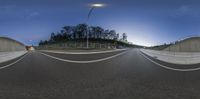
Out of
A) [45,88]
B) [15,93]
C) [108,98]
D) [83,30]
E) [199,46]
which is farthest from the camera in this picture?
[199,46]

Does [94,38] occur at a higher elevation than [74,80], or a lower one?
higher

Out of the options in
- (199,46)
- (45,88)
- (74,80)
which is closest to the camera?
(45,88)

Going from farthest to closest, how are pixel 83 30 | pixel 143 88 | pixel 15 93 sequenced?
pixel 83 30 → pixel 143 88 → pixel 15 93

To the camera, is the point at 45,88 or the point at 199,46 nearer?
the point at 45,88

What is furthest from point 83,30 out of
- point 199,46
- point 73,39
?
point 199,46

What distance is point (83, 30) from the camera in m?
9.04

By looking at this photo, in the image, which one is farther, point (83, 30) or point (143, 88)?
point (83, 30)

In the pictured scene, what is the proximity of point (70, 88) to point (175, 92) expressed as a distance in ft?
7.64

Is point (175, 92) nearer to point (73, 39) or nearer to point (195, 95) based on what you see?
point (195, 95)

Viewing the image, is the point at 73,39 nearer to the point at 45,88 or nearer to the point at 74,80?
the point at 74,80

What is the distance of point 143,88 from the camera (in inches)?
278

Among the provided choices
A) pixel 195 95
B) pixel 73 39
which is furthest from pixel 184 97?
pixel 73 39

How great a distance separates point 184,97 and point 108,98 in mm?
1671

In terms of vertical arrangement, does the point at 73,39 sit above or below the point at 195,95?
above
